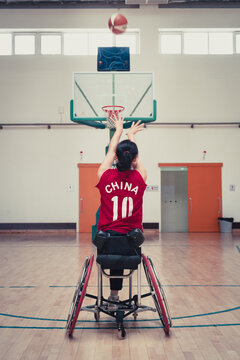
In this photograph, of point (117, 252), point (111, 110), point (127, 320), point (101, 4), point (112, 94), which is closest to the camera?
point (117, 252)

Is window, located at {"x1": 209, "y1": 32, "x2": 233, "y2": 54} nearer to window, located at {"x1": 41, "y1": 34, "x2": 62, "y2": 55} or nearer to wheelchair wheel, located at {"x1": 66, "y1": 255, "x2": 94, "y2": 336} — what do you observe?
window, located at {"x1": 41, "y1": 34, "x2": 62, "y2": 55}

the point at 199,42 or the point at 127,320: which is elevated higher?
the point at 199,42

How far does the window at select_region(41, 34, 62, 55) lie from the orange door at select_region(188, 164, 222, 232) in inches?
225

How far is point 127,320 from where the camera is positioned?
2891 millimetres

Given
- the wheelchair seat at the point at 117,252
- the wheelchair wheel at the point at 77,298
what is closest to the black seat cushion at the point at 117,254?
the wheelchair seat at the point at 117,252

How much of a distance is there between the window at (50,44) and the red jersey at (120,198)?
936 centimetres

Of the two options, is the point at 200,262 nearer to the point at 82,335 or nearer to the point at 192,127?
the point at 82,335

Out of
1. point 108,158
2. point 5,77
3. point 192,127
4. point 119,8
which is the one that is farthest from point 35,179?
point 108,158

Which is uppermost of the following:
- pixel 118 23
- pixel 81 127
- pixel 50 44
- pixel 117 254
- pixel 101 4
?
pixel 101 4

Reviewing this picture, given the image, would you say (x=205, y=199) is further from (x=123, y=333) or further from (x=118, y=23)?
(x=123, y=333)

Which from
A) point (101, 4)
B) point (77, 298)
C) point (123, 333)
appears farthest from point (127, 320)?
point (101, 4)

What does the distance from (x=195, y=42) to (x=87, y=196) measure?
6.06 metres

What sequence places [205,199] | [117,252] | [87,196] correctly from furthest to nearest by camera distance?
[205,199] → [87,196] → [117,252]

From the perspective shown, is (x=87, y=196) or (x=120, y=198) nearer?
(x=120, y=198)
